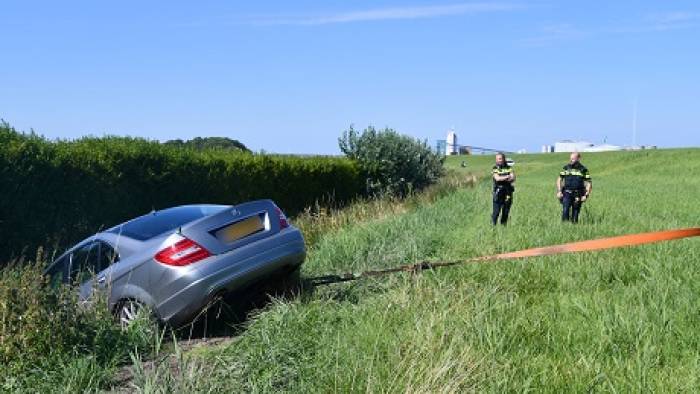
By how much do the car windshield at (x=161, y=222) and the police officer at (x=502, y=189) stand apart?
754 cm

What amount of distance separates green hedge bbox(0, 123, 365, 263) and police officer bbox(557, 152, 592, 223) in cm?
854

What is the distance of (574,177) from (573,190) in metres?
0.34

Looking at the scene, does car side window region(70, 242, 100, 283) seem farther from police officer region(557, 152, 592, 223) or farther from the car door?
police officer region(557, 152, 592, 223)

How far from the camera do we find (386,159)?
1214 inches

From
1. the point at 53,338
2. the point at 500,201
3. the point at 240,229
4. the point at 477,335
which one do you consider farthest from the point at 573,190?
the point at 53,338

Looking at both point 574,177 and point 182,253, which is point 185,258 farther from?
point 574,177

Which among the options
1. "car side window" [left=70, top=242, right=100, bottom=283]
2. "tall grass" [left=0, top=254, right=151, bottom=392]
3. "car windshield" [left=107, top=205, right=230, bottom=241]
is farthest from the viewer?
"car side window" [left=70, top=242, right=100, bottom=283]

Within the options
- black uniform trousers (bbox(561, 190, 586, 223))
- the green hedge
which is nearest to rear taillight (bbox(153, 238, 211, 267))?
the green hedge

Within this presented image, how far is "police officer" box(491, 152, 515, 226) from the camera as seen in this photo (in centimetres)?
1372

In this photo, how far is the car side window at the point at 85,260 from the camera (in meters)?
7.20

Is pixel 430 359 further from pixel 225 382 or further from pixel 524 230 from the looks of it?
pixel 524 230

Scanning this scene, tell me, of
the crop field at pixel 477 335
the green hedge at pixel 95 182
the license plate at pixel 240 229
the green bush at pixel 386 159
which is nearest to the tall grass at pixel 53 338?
the crop field at pixel 477 335

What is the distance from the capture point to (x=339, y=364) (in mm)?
4379

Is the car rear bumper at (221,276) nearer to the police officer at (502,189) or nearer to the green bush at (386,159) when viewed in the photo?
the police officer at (502,189)
